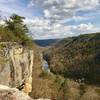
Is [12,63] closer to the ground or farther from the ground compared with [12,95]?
closer to the ground

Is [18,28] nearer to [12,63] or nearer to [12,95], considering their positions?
[12,63]

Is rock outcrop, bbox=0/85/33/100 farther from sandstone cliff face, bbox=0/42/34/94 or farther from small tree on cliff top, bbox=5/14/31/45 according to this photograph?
small tree on cliff top, bbox=5/14/31/45

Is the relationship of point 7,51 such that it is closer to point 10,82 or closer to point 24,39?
point 10,82

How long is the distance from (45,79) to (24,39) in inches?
1284

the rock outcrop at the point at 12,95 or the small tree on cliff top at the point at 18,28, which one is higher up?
the small tree on cliff top at the point at 18,28

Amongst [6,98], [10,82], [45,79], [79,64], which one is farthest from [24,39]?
[79,64]

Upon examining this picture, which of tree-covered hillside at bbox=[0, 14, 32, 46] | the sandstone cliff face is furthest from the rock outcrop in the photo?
tree-covered hillside at bbox=[0, 14, 32, 46]

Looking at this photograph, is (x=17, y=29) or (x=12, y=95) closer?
(x=12, y=95)

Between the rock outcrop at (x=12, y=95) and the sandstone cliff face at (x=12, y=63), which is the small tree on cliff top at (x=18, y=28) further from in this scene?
the rock outcrop at (x=12, y=95)

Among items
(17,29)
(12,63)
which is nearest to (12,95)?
(12,63)

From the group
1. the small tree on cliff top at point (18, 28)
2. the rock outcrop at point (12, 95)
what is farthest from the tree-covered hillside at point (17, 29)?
the rock outcrop at point (12, 95)

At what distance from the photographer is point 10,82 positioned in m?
22.3

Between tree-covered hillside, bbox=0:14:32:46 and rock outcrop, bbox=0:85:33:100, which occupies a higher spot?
tree-covered hillside, bbox=0:14:32:46

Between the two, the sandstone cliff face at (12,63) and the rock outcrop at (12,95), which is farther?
the sandstone cliff face at (12,63)
